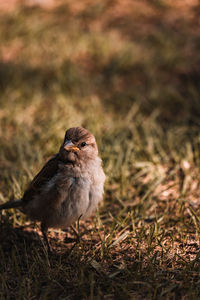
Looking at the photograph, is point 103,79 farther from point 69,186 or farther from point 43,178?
point 69,186

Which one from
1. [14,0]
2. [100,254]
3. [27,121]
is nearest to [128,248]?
[100,254]

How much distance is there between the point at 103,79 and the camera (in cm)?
605

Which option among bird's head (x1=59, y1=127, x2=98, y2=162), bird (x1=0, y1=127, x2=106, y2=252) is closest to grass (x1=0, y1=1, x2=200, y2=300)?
bird (x1=0, y1=127, x2=106, y2=252)

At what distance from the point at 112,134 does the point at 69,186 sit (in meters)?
1.82

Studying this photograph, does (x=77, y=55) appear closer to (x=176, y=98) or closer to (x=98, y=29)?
(x=98, y=29)

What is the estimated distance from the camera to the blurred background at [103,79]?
4.66 m

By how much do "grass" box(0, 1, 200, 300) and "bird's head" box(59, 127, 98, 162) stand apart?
0.63 m

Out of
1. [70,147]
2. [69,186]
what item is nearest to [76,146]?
[70,147]

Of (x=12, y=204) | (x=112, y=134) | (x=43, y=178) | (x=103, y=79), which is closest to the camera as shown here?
(x=43, y=178)

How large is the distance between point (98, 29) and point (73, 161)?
Answer: 4.65 m

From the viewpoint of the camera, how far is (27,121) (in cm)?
523

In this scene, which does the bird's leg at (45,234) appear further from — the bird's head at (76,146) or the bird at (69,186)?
the bird's head at (76,146)

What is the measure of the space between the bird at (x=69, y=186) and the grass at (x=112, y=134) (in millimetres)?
283

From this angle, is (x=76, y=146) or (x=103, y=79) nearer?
(x=76, y=146)
